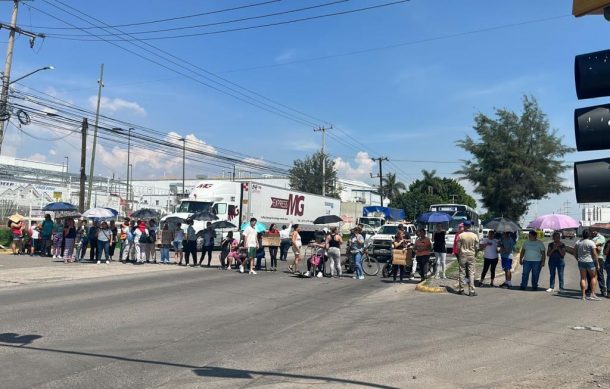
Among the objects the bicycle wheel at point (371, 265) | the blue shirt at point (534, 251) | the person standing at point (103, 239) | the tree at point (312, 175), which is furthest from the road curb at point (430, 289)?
the tree at point (312, 175)

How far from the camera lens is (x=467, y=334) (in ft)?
28.1

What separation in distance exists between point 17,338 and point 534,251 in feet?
41.2

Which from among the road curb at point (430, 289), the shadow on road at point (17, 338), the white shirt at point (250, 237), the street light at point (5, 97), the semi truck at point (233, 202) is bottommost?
the shadow on road at point (17, 338)

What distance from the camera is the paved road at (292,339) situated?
605 centimetres

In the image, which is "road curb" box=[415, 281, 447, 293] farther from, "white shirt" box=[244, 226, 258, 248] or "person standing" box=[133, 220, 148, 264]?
"person standing" box=[133, 220, 148, 264]

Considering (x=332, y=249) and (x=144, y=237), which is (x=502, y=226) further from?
(x=144, y=237)

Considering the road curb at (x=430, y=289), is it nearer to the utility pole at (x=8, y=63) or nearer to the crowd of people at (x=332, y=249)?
the crowd of people at (x=332, y=249)

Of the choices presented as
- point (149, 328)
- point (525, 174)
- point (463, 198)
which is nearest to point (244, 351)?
point (149, 328)

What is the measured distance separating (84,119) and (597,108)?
1270 inches

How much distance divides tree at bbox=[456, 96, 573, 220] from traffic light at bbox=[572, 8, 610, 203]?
3193 cm

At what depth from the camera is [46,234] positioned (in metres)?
22.2

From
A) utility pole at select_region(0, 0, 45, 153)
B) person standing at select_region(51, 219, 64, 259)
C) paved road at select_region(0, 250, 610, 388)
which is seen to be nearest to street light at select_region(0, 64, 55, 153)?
utility pole at select_region(0, 0, 45, 153)

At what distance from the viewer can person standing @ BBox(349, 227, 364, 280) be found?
1753 centimetres

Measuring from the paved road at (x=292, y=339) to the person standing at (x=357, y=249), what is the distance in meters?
3.86
